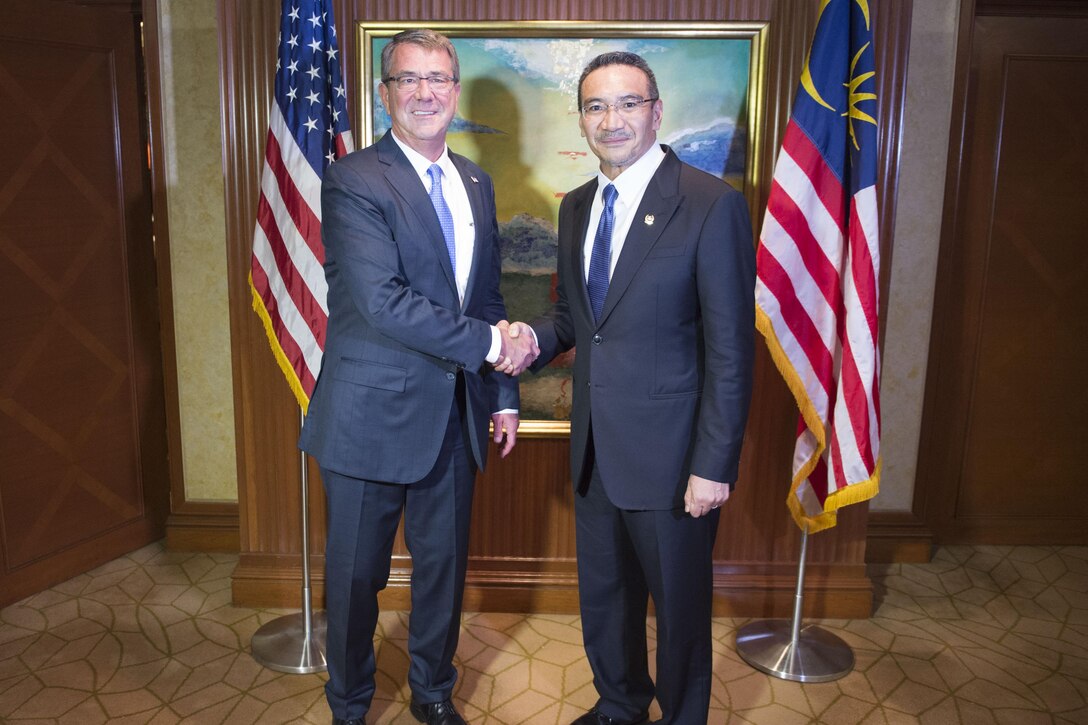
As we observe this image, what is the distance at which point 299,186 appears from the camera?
9.02 feet

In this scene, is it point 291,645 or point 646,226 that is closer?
point 646,226

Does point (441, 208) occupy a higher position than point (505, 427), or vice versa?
point (441, 208)

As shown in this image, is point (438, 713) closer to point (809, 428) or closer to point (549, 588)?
point (549, 588)

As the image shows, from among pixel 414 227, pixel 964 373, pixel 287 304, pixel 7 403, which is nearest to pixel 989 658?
pixel 964 373

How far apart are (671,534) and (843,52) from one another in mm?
1559

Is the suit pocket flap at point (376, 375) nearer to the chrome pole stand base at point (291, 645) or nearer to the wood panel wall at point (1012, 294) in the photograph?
the chrome pole stand base at point (291, 645)

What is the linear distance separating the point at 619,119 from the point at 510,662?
1.84 meters

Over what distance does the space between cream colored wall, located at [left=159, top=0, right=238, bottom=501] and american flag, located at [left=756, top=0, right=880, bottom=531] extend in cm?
214

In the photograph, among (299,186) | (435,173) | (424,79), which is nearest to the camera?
(424,79)

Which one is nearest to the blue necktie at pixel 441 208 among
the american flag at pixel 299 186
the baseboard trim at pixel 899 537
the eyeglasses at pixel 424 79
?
the eyeglasses at pixel 424 79

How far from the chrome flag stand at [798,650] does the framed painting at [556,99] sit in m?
1.40

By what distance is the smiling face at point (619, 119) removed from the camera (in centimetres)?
212

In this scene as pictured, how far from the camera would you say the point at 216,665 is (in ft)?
9.64

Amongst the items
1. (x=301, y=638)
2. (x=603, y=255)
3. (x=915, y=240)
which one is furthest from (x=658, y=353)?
(x=915, y=240)
